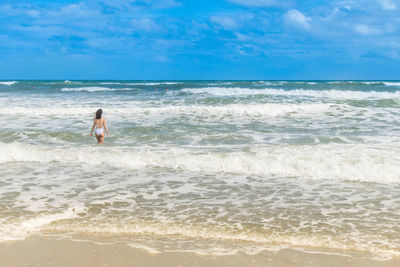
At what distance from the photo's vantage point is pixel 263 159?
8516 millimetres

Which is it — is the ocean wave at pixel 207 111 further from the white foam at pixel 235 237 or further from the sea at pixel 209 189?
the white foam at pixel 235 237

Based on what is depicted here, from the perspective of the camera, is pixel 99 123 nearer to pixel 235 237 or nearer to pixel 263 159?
pixel 263 159

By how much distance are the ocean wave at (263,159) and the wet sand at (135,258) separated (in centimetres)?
380

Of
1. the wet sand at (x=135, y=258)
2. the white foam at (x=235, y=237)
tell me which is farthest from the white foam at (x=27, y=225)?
the wet sand at (x=135, y=258)

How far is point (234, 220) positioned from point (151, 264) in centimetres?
161

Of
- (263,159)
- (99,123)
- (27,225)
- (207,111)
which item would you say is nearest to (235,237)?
(27,225)

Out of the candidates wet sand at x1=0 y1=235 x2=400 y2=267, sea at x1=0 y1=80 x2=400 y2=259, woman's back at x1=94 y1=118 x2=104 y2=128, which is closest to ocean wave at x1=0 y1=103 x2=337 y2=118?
sea at x1=0 y1=80 x2=400 y2=259

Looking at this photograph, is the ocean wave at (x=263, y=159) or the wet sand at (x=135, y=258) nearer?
the wet sand at (x=135, y=258)

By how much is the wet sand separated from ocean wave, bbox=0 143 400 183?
380 cm

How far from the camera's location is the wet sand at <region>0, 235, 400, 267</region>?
3.67 metres

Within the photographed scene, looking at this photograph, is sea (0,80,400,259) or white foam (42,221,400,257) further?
sea (0,80,400,259)

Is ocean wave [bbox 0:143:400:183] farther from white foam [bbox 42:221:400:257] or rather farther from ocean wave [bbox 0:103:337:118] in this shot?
ocean wave [bbox 0:103:337:118]

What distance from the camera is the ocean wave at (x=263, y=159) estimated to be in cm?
762

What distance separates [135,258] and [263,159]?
17.0 ft
